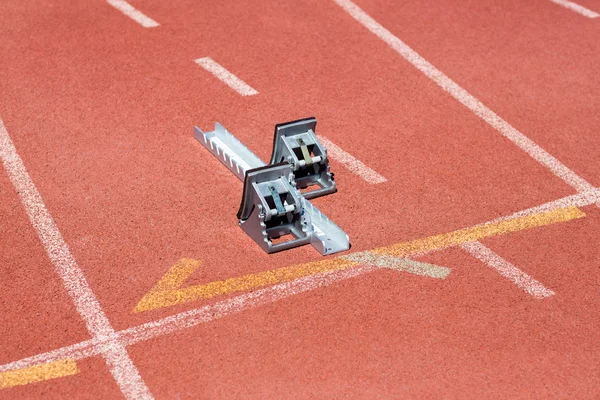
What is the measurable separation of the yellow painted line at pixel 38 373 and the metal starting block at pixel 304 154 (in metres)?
2.90

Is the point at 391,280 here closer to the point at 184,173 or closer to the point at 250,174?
the point at 250,174

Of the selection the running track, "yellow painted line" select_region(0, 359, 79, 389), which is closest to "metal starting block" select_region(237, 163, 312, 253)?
the running track

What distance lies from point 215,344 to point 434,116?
14.5ft

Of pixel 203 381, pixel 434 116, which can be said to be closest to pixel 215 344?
pixel 203 381

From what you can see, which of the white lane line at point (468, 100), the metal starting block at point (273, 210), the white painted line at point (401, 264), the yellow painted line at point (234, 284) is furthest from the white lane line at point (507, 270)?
the white lane line at point (468, 100)

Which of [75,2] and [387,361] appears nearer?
[387,361]

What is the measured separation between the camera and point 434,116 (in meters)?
9.95

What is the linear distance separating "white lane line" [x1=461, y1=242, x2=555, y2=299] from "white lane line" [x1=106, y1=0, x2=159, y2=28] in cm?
563

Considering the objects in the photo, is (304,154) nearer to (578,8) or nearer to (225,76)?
(225,76)

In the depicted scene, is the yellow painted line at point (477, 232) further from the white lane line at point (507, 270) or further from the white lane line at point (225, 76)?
the white lane line at point (225, 76)

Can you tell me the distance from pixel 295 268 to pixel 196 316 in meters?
1.03

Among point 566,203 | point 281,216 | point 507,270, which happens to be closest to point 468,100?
point 566,203

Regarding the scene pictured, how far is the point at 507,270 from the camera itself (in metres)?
7.63

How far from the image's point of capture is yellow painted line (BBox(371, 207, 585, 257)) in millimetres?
7809
